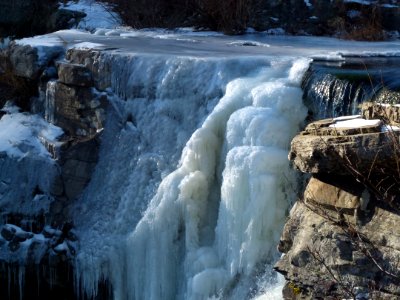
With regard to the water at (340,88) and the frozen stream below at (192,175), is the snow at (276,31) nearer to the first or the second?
the frozen stream below at (192,175)

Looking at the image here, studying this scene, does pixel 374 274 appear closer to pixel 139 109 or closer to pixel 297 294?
pixel 297 294

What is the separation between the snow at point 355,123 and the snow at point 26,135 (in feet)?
15.2

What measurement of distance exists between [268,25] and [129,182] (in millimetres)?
5774

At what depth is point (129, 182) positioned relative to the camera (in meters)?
8.67

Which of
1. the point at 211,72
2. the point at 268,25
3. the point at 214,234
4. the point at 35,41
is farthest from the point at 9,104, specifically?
the point at 268,25

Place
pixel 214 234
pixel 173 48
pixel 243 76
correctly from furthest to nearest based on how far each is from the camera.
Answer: pixel 173 48 < pixel 243 76 < pixel 214 234

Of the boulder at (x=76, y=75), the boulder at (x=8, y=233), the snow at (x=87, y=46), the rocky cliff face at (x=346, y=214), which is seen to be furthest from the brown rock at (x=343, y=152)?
the snow at (x=87, y=46)

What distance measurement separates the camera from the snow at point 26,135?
9.50m

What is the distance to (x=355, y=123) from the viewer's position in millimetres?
5324

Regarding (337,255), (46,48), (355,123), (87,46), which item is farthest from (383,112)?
(46,48)

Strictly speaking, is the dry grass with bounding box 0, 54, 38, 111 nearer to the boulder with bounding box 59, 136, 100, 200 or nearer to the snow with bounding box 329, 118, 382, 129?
the boulder with bounding box 59, 136, 100, 200

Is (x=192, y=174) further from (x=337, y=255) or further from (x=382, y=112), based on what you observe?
(x=382, y=112)

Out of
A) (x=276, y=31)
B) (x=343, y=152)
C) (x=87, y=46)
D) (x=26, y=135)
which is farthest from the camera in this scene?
(x=276, y=31)

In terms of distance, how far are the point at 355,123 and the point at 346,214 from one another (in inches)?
22.5
